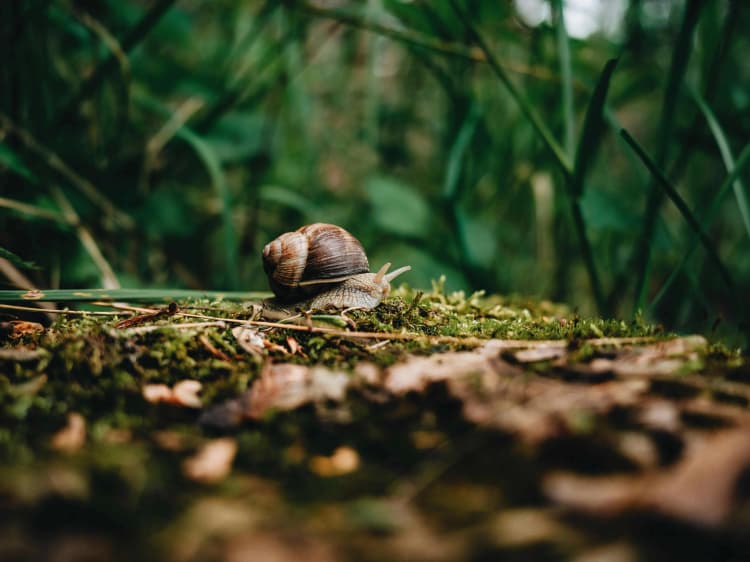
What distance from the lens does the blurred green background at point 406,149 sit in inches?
82.6

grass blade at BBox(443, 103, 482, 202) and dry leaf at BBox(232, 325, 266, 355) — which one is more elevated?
grass blade at BBox(443, 103, 482, 202)

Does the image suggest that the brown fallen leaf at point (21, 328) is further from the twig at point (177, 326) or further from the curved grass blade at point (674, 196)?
the curved grass blade at point (674, 196)

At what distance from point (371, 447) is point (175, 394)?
16.5 inches

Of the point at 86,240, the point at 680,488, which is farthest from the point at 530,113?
the point at 86,240

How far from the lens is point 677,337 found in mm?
1234

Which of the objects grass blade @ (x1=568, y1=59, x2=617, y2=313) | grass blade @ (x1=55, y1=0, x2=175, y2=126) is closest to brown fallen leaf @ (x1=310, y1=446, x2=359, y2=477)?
grass blade @ (x1=568, y1=59, x2=617, y2=313)

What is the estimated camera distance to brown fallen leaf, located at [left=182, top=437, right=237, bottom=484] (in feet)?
2.39

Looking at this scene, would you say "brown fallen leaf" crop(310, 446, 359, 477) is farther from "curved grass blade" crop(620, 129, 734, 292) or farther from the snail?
"curved grass blade" crop(620, 129, 734, 292)

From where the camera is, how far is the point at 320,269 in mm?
1697

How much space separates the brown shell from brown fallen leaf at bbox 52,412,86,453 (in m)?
0.87

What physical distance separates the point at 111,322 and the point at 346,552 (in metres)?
1.06

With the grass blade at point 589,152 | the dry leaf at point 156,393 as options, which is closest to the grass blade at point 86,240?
the dry leaf at point 156,393

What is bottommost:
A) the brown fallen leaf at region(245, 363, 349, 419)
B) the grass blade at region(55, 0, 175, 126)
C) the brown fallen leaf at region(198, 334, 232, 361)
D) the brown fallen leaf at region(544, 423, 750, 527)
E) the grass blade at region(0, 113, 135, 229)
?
the brown fallen leaf at region(544, 423, 750, 527)

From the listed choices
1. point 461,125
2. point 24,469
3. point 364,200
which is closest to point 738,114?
point 461,125
